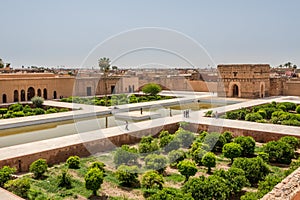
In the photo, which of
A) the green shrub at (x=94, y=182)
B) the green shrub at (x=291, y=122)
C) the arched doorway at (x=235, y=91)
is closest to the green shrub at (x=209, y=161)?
the green shrub at (x=94, y=182)

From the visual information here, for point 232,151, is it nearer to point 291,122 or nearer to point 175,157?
point 175,157

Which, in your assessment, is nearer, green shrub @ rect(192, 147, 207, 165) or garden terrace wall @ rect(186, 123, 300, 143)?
green shrub @ rect(192, 147, 207, 165)

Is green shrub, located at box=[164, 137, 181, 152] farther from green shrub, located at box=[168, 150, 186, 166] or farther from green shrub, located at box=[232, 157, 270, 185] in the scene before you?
green shrub, located at box=[232, 157, 270, 185]

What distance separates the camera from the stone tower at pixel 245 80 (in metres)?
24.3

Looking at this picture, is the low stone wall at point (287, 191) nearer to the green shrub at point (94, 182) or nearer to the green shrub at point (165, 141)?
the green shrub at point (94, 182)

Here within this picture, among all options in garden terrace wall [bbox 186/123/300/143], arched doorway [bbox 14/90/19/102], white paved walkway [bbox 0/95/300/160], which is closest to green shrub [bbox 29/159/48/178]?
white paved walkway [bbox 0/95/300/160]

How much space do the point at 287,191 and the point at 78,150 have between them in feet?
21.8

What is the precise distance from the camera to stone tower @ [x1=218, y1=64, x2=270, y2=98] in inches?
957

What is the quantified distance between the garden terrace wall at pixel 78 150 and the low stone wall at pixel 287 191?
634cm

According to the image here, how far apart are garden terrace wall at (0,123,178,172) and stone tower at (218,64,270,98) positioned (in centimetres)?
1378

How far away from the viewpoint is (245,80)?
24.6 m

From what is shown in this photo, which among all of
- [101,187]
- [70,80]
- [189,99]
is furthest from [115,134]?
[70,80]

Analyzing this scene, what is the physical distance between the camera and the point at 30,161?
8773 mm

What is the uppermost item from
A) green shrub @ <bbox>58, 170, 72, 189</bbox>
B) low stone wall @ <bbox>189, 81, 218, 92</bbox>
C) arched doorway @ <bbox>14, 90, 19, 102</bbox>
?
low stone wall @ <bbox>189, 81, 218, 92</bbox>
